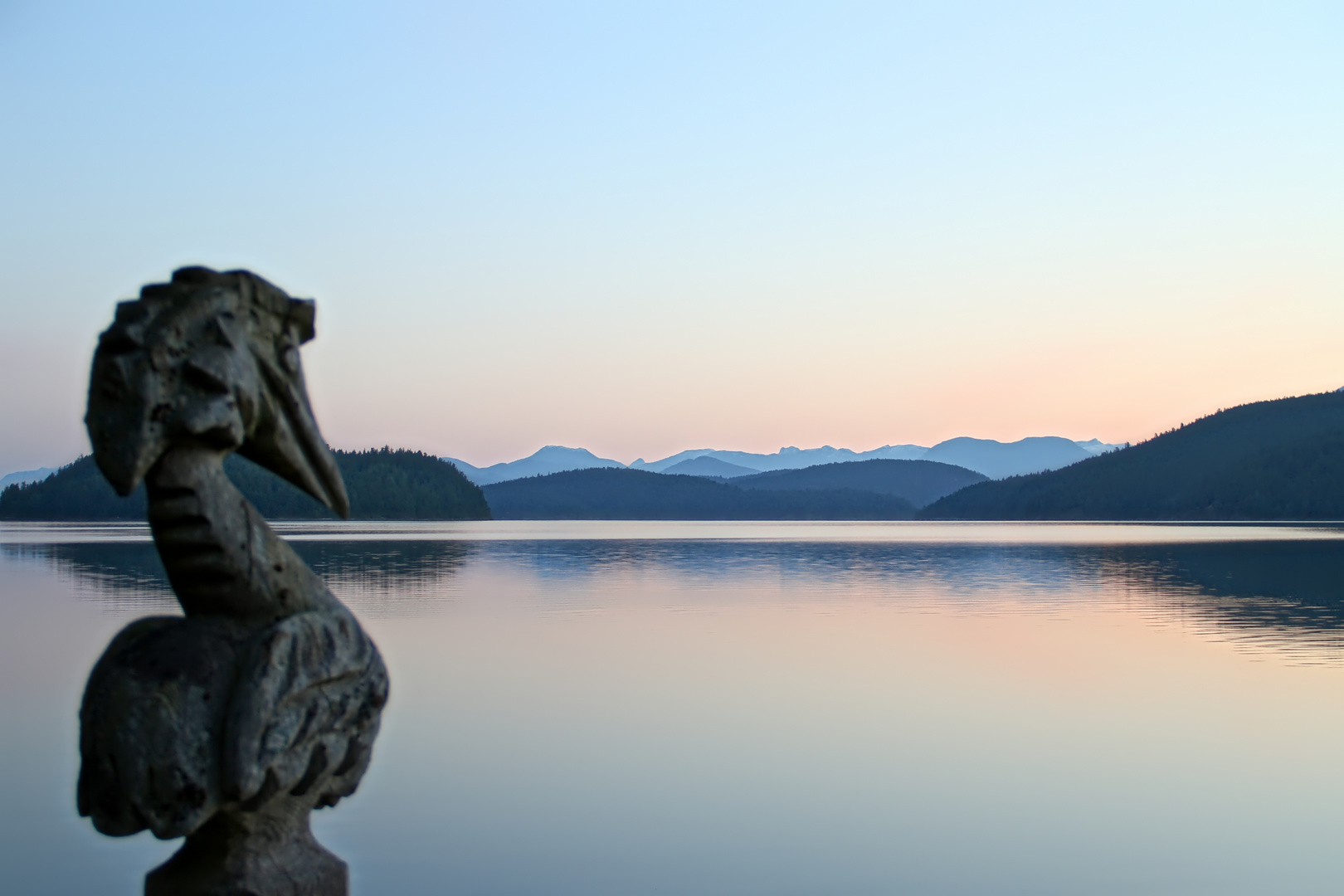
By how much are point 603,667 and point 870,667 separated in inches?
123

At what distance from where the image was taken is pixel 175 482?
3605mm

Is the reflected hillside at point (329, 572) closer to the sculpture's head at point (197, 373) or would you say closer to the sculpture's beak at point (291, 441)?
the sculpture's beak at point (291, 441)

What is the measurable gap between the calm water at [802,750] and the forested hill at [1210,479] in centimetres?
12621

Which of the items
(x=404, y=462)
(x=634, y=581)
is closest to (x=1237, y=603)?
(x=634, y=581)

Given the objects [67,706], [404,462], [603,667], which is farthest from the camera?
[404,462]

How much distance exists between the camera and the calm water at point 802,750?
21.7 feet

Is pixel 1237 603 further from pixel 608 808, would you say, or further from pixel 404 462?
pixel 404 462

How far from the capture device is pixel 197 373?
3.52 m

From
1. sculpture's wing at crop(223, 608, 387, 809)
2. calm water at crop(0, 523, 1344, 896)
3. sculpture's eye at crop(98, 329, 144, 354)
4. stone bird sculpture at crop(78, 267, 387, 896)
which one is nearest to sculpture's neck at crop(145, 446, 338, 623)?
stone bird sculpture at crop(78, 267, 387, 896)

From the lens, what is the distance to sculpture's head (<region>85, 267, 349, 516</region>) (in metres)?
3.44

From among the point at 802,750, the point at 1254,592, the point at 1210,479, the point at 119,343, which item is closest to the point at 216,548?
the point at 119,343

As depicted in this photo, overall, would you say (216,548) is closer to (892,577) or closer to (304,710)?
(304,710)

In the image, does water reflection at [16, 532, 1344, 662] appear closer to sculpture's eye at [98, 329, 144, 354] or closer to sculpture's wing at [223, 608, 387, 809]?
sculpture's wing at [223, 608, 387, 809]

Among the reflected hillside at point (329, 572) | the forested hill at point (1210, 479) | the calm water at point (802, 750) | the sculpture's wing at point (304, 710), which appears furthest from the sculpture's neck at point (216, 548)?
the forested hill at point (1210, 479)
